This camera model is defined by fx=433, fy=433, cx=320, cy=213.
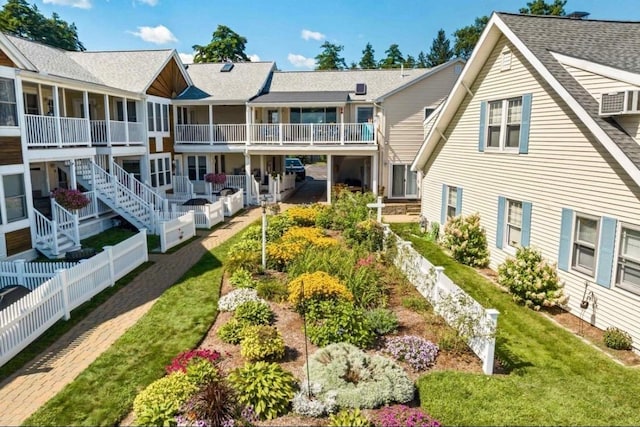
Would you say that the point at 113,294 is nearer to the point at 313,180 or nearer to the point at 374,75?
the point at 374,75

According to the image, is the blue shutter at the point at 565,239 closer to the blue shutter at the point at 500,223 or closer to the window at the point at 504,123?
the blue shutter at the point at 500,223

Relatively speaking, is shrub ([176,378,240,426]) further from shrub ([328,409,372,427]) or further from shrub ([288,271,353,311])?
shrub ([288,271,353,311])

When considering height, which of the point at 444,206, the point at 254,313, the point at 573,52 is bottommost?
the point at 254,313

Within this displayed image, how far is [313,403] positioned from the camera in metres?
6.07

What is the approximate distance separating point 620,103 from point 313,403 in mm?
7915

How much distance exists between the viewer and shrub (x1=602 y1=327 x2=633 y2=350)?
26.9 ft

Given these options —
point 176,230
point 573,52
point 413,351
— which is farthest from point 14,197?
point 573,52

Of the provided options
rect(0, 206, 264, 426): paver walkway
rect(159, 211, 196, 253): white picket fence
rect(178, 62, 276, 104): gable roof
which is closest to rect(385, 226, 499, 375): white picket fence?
rect(0, 206, 264, 426): paver walkway

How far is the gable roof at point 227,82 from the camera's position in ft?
84.4

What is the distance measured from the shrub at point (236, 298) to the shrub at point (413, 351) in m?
3.64

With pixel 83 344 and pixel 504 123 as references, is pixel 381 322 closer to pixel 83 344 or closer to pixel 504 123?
pixel 83 344

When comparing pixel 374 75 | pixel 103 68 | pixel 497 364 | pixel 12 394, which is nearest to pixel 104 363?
pixel 12 394

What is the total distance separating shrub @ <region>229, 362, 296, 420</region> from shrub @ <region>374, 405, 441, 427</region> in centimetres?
132

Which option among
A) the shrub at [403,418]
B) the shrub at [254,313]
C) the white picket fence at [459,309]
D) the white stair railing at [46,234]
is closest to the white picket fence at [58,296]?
the white stair railing at [46,234]
